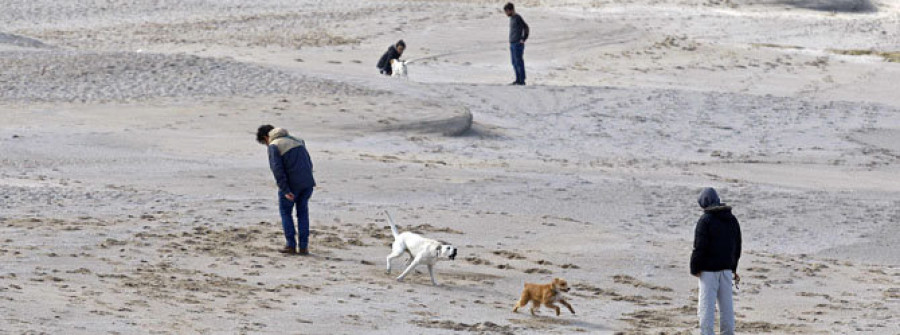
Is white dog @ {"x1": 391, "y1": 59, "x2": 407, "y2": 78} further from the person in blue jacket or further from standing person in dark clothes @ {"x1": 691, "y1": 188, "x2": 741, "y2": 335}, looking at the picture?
standing person in dark clothes @ {"x1": 691, "y1": 188, "x2": 741, "y2": 335}

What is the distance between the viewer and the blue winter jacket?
40.3 ft

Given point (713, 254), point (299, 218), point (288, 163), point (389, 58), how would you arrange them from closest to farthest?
point (713, 254), point (288, 163), point (299, 218), point (389, 58)

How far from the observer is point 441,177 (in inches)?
659

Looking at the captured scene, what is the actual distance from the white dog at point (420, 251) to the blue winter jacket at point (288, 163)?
→ 103 cm

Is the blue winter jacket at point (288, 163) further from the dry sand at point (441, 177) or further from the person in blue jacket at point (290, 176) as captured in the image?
the dry sand at point (441, 177)

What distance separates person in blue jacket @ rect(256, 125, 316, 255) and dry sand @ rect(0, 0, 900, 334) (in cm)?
28

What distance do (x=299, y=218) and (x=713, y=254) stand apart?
13.0 ft

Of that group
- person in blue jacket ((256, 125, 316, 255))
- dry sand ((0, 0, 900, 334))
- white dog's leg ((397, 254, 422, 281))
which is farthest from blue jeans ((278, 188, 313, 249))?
white dog's leg ((397, 254, 422, 281))

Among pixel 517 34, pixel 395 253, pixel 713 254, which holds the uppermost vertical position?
pixel 517 34

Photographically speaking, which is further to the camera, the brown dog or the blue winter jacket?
the blue winter jacket

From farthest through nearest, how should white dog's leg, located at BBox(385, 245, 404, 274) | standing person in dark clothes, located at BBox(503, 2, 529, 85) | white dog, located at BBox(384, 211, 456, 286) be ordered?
standing person in dark clothes, located at BBox(503, 2, 529, 85)
white dog's leg, located at BBox(385, 245, 404, 274)
white dog, located at BBox(384, 211, 456, 286)

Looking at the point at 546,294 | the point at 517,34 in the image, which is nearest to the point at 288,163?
the point at 546,294

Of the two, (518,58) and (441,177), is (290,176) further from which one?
(518,58)

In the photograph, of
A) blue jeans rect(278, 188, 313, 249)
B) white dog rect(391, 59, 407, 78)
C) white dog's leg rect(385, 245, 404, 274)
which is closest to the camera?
white dog's leg rect(385, 245, 404, 274)
